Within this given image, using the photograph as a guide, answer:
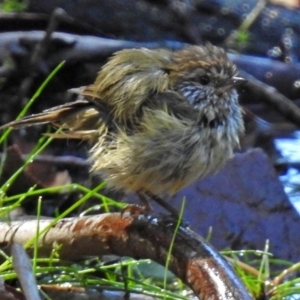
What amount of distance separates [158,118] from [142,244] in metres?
0.54

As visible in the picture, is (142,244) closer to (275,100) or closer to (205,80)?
(205,80)

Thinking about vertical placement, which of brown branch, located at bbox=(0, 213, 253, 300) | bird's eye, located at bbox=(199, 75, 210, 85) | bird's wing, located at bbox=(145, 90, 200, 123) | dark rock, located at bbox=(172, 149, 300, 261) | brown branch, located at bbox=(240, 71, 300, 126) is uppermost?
bird's eye, located at bbox=(199, 75, 210, 85)

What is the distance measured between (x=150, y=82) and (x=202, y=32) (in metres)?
2.57

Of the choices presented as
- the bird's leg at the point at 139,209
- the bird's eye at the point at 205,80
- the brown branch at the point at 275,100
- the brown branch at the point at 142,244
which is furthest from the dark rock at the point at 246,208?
the brown branch at the point at 142,244

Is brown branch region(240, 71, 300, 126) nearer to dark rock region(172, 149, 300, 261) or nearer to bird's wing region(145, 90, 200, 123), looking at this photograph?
dark rock region(172, 149, 300, 261)

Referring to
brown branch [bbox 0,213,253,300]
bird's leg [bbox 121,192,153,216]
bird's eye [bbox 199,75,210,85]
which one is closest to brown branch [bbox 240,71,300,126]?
bird's eye [bbox 199,75,210,85]

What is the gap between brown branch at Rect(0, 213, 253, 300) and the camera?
2.01 m

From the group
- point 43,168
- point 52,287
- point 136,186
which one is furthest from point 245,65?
point 52,287

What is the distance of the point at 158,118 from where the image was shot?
2.79m

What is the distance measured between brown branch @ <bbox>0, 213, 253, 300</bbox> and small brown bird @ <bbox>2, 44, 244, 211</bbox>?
11.8 inches

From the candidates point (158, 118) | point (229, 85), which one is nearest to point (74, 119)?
point (158, 118)

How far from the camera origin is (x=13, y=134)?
4.38 metres

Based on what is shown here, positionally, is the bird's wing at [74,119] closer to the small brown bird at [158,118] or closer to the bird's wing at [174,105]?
the small brown bird at [158,118]

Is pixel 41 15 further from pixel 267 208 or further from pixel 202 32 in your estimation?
pixel 267 208
